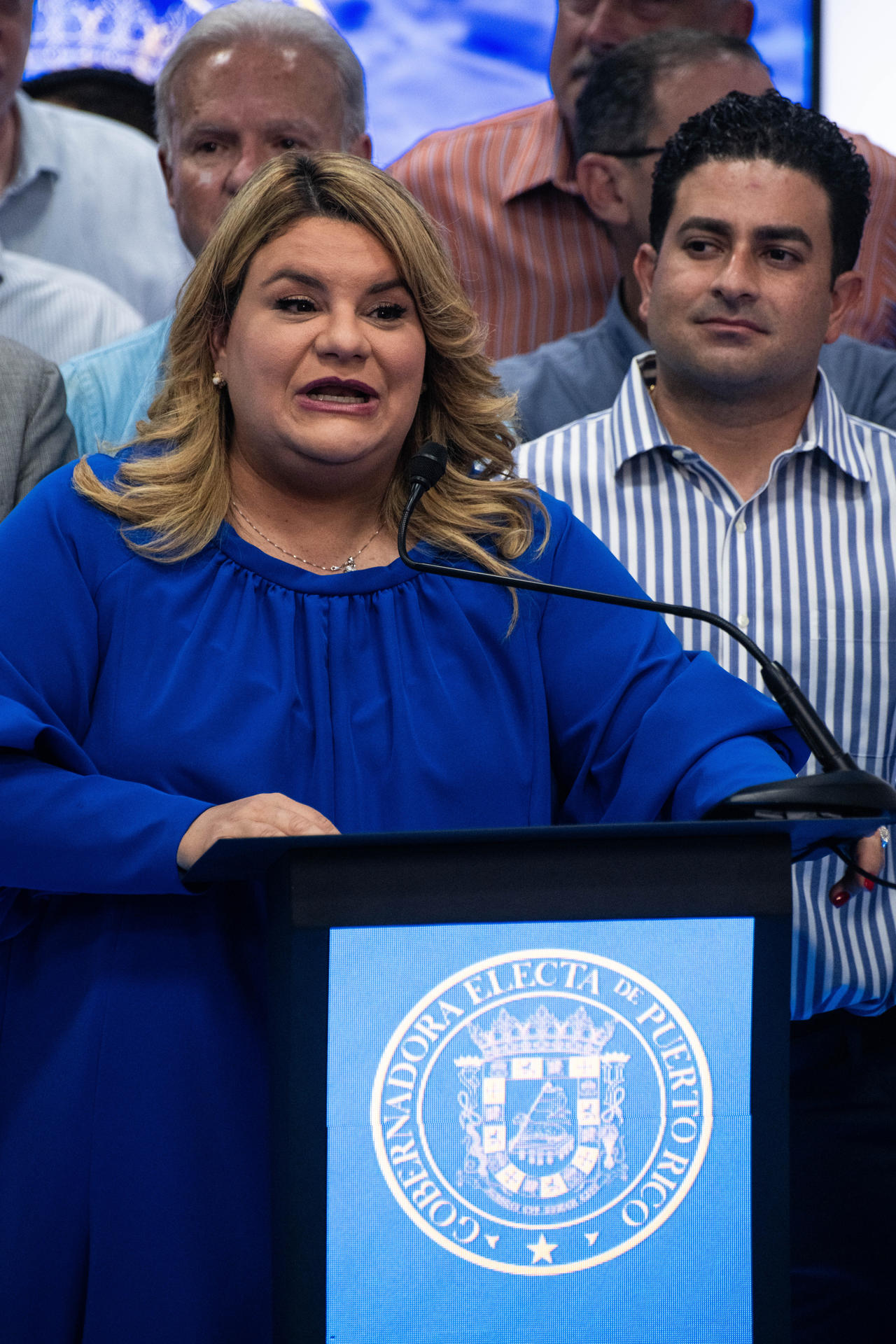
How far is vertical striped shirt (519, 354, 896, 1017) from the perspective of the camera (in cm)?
215

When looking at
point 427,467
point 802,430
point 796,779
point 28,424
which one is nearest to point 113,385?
point 28,424

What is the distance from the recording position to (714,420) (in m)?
2.32

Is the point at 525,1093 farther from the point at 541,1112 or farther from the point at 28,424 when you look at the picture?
the point at 28,424

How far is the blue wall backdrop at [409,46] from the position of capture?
8.93 feet

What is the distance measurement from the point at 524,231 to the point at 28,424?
110 cm

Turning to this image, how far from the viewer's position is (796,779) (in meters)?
1.16

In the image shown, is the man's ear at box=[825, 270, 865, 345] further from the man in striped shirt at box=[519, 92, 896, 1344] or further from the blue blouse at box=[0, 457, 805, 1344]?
the blue blouse at box=[0, 457, 805, 1344]

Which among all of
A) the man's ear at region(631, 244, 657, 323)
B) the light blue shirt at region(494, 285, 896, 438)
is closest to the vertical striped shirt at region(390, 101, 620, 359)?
the light blue shirt at region(494, 285, 896, 438)

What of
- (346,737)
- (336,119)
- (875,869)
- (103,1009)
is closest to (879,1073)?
(875,869)

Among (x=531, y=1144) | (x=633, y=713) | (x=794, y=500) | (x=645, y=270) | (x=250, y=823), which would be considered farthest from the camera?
(x=645, y=270)

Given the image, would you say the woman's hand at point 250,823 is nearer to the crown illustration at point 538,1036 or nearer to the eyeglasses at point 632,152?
the crown illustration at point 538,1036

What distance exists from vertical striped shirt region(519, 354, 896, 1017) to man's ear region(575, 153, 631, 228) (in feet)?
1.62

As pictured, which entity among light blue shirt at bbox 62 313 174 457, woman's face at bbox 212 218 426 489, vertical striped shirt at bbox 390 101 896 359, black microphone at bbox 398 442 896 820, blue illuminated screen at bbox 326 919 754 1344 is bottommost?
blue illuminated screen at bbox 326 919 754 1344

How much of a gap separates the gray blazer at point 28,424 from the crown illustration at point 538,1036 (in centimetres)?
132
